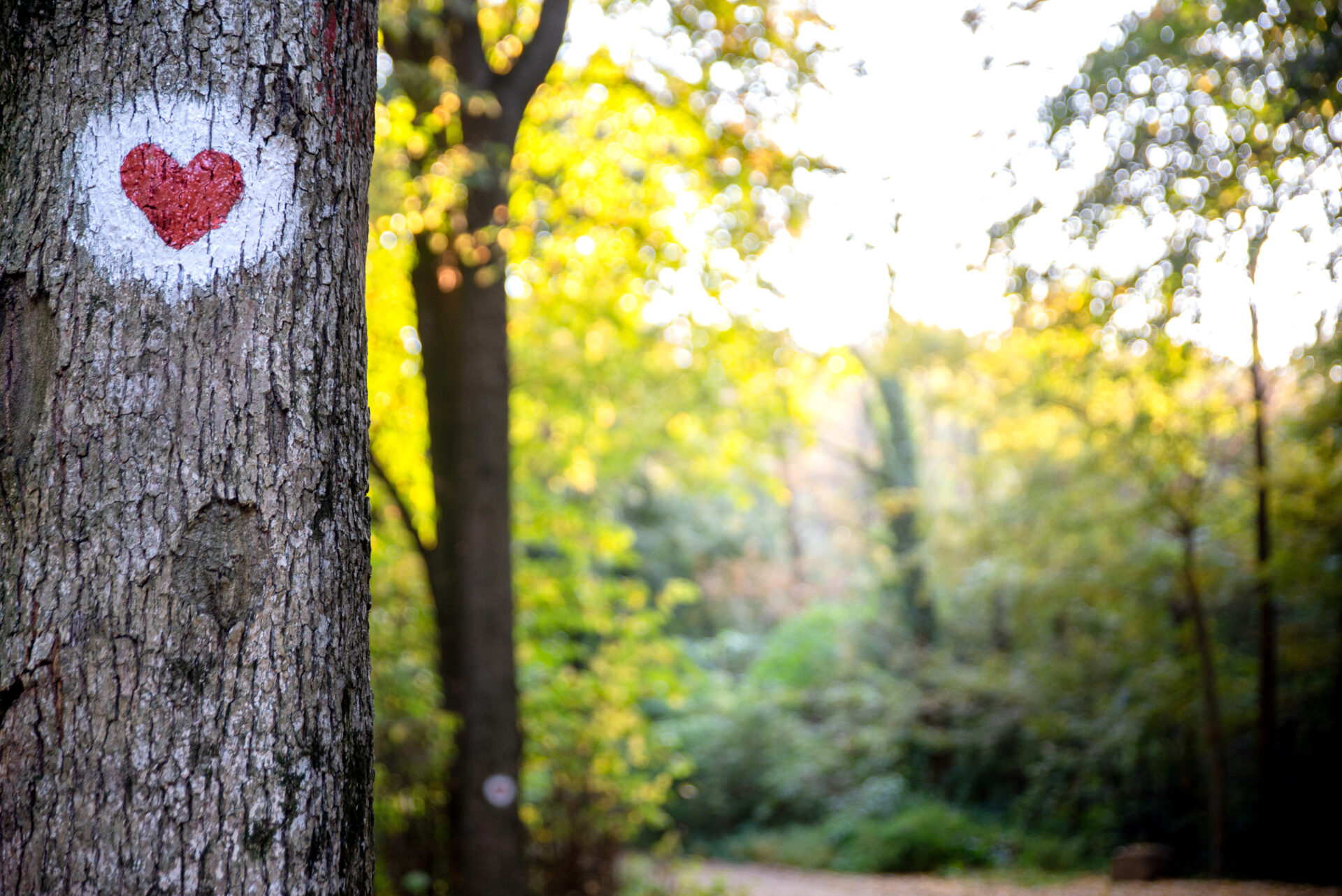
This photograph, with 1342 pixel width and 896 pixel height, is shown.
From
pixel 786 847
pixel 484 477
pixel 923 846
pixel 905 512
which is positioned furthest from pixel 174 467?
pixel 905 512

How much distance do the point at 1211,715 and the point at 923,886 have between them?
378cm

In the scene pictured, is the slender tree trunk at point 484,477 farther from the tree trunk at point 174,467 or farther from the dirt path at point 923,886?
the tree trunk at point 174,467

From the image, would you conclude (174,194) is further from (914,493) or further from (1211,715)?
(914,493)

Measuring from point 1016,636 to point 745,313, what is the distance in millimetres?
8799

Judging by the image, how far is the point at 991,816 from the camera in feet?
45.6

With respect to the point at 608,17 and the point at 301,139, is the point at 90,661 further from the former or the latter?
the point at 608,17

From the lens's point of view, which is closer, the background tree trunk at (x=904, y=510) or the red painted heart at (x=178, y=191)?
the red painted heart at (x=178, y=191)

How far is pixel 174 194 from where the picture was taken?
1285mm

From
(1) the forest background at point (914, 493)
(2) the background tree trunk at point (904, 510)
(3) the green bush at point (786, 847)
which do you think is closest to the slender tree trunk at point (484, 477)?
(1) the forest background at point (914, 493)

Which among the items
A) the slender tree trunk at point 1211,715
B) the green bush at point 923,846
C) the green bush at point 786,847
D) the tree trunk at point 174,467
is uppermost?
the tree trunk at point 174,467

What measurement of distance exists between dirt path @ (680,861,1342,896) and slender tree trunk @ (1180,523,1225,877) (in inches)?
29.0

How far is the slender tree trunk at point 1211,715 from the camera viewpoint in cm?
990

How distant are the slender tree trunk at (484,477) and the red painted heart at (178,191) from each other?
387 centimetres

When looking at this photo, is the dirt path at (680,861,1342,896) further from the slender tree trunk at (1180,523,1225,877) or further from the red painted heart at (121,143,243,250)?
the red painted heart at (121,143,243,250)
